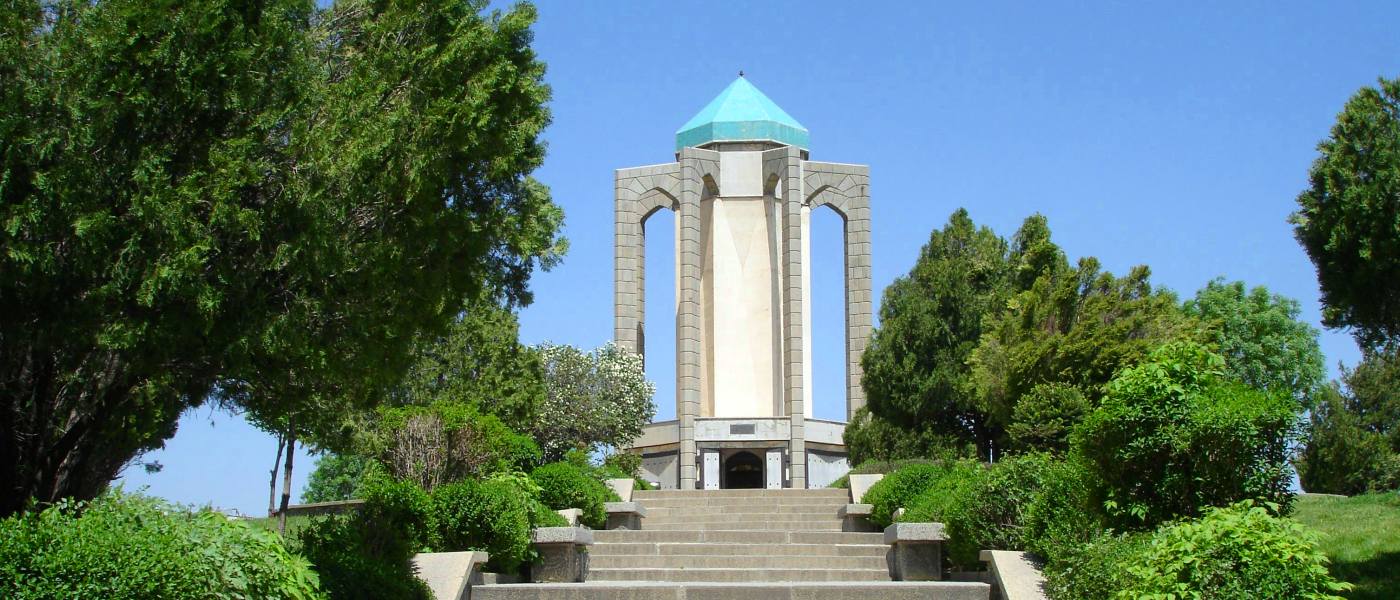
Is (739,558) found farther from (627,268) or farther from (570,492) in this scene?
(627,268)

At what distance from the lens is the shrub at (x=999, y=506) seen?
1093 centimetres

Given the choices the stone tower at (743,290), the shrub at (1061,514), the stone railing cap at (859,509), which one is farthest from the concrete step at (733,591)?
the stone tower at (743,290)

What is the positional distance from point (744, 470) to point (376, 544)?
84.3 ft

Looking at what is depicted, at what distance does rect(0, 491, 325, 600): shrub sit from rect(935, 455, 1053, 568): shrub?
6.10 metres

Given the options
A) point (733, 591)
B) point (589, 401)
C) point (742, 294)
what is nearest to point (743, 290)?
point (742, 294)

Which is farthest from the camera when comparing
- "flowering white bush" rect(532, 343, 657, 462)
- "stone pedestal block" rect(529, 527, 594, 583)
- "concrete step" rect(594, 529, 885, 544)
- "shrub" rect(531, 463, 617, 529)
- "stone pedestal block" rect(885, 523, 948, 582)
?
"flowering white bush" rect(532, 343, 657, 462)

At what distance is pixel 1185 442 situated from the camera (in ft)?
28.1

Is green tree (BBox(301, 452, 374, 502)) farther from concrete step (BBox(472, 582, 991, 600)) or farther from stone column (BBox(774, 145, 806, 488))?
concrete step (BBox(472, 582, 991, 600))

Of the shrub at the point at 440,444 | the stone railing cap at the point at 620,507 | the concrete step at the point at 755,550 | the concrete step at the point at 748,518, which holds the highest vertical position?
the shrub at the point at 440,444

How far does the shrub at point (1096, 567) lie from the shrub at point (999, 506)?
1.46 m

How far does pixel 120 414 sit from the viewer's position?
8.09m

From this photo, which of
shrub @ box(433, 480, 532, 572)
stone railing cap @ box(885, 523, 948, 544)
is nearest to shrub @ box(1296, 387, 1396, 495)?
stone railing cap @ box(885, 523, 948, 544)

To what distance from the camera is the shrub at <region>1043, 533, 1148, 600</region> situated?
26.1 ft

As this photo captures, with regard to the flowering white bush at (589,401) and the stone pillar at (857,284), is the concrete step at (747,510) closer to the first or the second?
the flowering white bush at (589,401)
